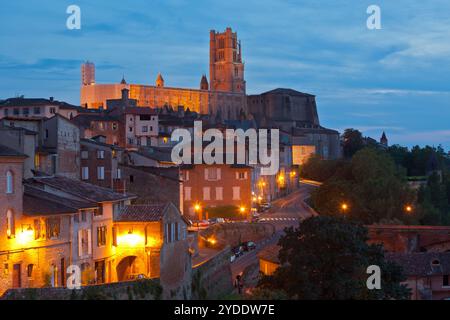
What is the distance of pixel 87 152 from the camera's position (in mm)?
43688

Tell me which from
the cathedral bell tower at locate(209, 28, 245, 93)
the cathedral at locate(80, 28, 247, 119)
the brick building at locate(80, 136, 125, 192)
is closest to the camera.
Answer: the brick building at locate(80, 136, 125, 192)

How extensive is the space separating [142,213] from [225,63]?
13965 centimetres

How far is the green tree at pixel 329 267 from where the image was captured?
26.7 meters

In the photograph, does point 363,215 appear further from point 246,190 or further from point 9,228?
point 9,228

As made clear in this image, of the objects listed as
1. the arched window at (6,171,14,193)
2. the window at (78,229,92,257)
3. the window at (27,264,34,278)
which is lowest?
the window at (27,264,34,278)

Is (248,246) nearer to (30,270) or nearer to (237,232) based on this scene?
(237,232)

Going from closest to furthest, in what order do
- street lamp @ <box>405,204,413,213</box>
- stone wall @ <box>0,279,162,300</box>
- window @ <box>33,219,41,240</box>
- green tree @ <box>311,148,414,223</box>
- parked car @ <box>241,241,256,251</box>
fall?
stone wall @ <box>0,279,162,300</box>, window @ <box>33,219,41,240</box>, parked car @ <box>241,241,256,251</box>, green tree @ <box>311,148,414,223</box>, street lamp @ <box>405,204,413,213</box>

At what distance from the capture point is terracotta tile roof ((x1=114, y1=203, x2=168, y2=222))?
3131 cm

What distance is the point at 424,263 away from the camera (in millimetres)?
42031

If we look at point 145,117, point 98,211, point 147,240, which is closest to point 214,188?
point 145,117

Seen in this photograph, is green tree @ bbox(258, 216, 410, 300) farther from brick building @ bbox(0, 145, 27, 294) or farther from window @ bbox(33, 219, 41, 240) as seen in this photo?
brick building @ bbox(0, 145, 27, 294)

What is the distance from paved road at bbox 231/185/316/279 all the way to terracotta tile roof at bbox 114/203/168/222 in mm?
7698

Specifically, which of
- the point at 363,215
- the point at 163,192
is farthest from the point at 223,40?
the point at 163,192

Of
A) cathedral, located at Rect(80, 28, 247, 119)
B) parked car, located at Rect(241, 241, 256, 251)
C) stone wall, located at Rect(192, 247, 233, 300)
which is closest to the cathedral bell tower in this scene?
cathedral, located at Rect(80, 28, 247, 119)
